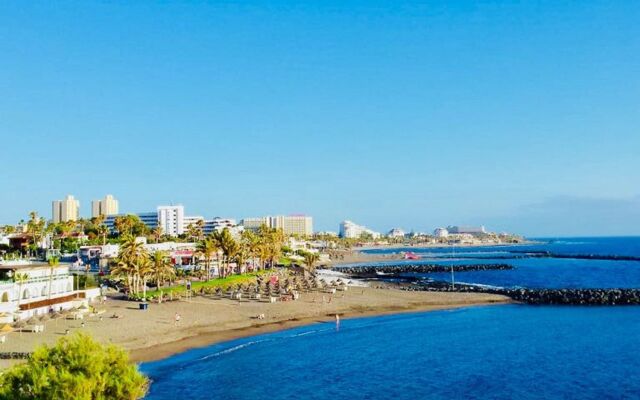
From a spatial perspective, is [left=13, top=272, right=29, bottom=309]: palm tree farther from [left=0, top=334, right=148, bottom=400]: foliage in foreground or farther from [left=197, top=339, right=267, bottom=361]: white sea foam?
[left=0, top=334, right=148, bottom=400]: foliage in foreground

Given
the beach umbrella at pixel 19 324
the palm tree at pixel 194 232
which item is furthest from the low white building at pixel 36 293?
the palm tree at pixel 194 232

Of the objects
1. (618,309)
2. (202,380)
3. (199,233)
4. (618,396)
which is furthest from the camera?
(199,233)

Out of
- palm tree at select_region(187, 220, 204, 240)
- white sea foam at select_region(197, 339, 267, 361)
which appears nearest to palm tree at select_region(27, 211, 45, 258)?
palm tree at select_region(187, 220, 204, 240)

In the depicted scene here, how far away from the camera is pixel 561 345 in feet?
157

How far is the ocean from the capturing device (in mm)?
34312

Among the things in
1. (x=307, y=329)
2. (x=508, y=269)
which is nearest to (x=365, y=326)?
(x=307, y=329)

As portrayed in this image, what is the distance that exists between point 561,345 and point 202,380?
3039cm

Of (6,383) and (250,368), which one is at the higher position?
(6,383)

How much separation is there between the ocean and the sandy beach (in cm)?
313

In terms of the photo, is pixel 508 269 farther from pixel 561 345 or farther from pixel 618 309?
pixel 561 345

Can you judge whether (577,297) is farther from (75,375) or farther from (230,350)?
(75,375)

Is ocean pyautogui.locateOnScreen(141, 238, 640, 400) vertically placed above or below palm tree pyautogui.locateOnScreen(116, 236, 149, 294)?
below

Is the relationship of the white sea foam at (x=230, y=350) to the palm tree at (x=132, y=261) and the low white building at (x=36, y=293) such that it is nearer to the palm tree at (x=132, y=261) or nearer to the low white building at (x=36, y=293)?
the low white building at (x=36, y=293)

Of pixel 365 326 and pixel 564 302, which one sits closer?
pixel 365 326
